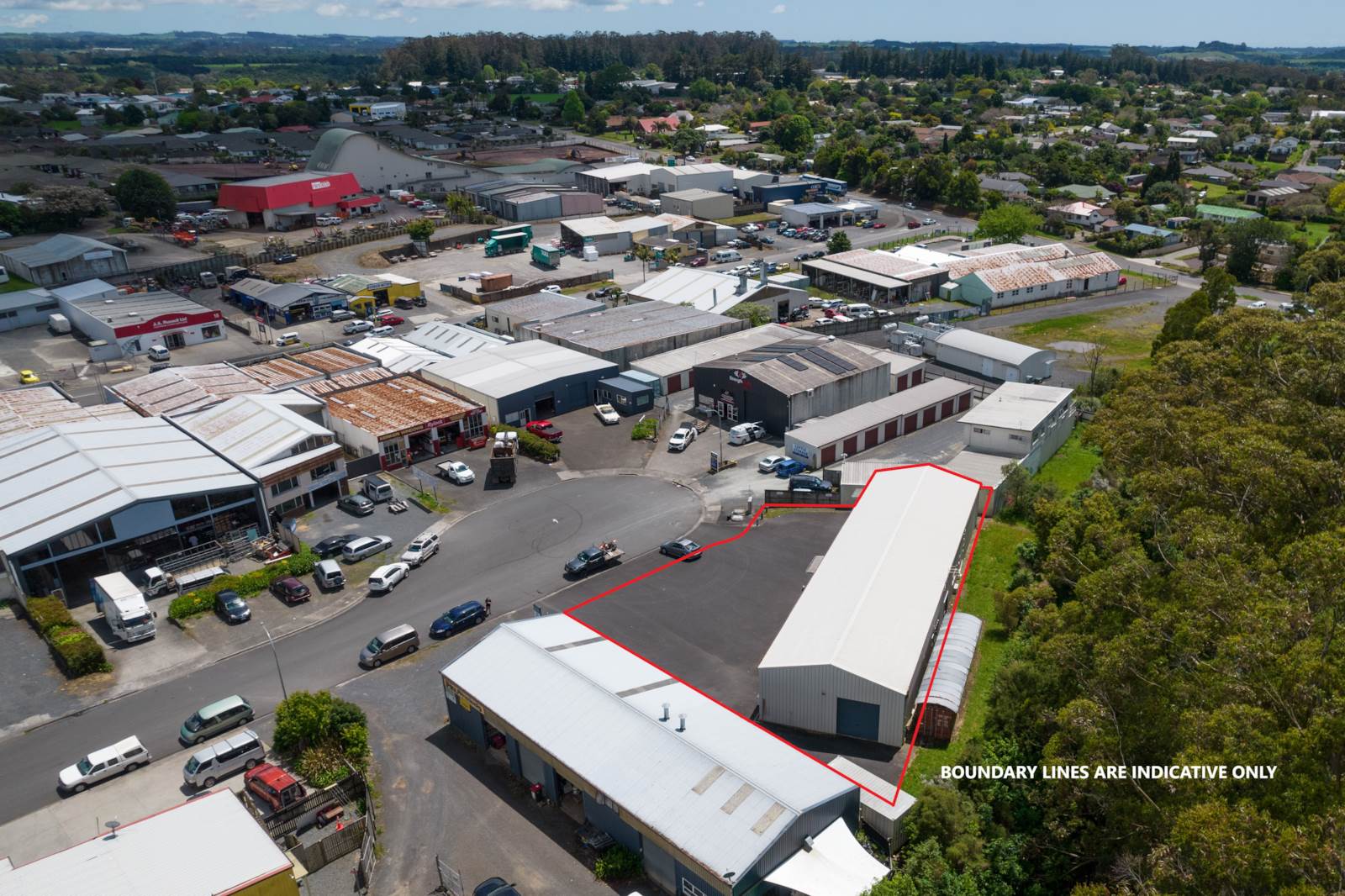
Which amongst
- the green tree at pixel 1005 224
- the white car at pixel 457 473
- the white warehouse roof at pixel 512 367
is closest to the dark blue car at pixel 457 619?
the white car at pixel 457 473

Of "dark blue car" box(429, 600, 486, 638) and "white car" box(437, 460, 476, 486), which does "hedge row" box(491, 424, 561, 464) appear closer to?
"white car" box(437, 460, 476, 486)

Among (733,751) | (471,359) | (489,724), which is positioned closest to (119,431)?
(471,359)

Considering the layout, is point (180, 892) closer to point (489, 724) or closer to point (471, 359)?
point (489, 724)

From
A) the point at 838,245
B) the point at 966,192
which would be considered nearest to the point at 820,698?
the point at 838,245

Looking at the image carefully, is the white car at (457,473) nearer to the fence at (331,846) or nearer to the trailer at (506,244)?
the fence at (331,846)

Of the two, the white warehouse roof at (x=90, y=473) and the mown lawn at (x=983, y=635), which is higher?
the white warehouse roof at (x=90, y=473)

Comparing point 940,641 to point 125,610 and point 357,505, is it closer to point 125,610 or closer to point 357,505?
point 357,505
